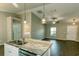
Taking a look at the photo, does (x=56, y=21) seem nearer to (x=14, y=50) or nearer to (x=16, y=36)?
(x=16, y=36)

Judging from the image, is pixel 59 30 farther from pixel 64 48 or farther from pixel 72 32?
pixel 64 48

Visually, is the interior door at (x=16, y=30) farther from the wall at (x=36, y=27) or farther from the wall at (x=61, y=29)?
the wall at (x=61, y=29)

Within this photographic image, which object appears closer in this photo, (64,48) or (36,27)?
(64,48)

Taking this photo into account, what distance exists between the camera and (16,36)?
2004mm

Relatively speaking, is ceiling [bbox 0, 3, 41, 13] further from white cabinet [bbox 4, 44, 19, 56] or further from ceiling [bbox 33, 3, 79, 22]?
white cabinet [bbox 4, 44, 19, 56]

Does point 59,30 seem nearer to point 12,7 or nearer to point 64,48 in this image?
point 64,48

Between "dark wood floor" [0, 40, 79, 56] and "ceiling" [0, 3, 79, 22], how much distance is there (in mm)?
492

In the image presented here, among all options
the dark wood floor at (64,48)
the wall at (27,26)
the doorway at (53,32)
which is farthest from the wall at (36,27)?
the dark wood floor at (64,48)

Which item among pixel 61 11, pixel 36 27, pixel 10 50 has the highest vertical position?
pixel 61 11

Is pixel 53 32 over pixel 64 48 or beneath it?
over

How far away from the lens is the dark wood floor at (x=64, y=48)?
190 cm

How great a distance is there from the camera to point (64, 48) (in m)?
1.95

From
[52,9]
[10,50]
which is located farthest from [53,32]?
[10,50]

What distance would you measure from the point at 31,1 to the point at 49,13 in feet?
1.48
